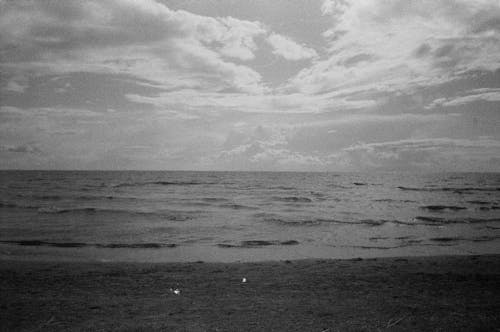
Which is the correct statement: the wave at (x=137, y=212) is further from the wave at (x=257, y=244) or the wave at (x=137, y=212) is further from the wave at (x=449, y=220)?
the wave at (x=449, y=220)

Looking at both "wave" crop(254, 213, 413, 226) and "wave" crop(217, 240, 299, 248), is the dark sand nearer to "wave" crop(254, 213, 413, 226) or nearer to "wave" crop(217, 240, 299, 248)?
"wave" crop(217, 240, 299, 248)

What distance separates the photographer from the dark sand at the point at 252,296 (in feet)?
19.3

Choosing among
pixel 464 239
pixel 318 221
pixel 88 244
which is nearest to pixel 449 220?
pixel 464 239

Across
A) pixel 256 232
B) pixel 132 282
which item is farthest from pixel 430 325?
→ pixel 256 232

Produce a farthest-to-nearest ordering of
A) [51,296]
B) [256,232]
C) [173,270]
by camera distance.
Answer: [256,232] → [173,270] → [51,296]

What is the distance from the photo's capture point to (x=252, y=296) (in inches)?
295

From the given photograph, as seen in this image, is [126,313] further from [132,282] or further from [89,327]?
[132,282]

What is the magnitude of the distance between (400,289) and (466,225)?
17.1 m

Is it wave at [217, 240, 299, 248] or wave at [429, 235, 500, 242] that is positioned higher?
wave at [217, 240, 299, 248]

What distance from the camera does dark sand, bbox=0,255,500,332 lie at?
587 cm

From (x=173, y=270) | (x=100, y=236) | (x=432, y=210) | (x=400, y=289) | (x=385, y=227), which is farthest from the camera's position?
(x=432, y=210)

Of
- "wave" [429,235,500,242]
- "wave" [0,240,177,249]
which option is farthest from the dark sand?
"wave" [429,235,500,242]

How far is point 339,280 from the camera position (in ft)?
29.5

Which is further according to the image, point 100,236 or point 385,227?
point 385,227
